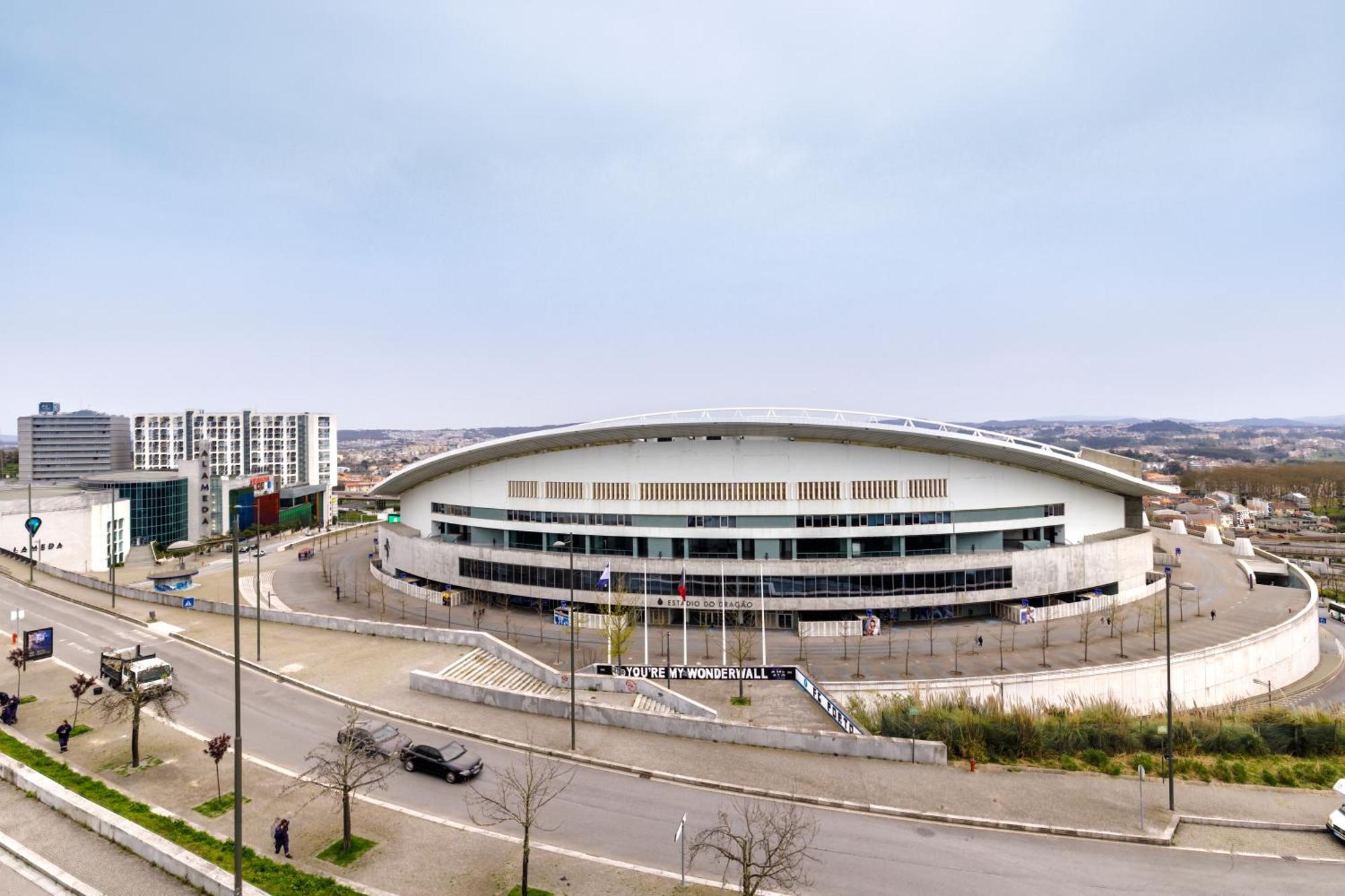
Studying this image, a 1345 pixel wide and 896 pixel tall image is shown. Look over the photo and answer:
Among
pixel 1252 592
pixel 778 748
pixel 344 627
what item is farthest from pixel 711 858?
pixel 1252 592

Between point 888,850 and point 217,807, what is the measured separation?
63.7 ft

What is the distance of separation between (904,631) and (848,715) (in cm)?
1968

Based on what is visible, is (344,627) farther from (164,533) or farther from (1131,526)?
(164,533)

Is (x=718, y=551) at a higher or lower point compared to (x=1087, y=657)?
higher

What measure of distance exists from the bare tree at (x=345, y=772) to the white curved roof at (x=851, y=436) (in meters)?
28.7

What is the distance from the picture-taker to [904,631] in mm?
45688

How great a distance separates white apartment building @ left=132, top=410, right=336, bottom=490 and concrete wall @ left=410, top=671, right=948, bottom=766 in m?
126

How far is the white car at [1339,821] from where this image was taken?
19.3m

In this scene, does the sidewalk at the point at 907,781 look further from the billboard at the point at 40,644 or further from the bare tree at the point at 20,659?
the billboard at the point at 40,644

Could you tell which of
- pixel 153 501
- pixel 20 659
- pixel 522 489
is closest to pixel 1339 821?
pixel 522 489

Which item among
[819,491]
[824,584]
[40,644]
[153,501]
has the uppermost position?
[819,491]

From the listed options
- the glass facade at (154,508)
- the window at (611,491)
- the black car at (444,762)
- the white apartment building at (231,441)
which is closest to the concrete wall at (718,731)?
the black car at (444,762)

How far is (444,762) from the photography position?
2162 centimetres

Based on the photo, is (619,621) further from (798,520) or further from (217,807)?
(217,807)
